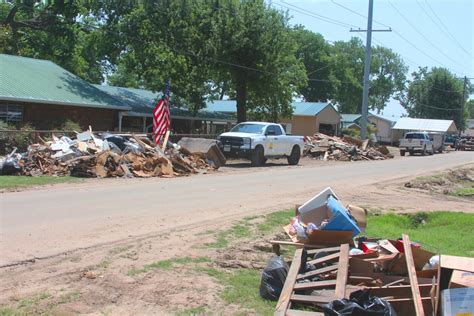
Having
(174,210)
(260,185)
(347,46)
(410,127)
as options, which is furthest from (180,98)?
(347,46)

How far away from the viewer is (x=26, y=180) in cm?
1638

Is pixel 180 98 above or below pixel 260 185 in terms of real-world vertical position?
above

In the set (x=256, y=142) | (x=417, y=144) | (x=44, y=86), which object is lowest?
(x=256, y=142)

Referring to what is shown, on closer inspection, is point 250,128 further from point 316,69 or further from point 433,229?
point 316,69

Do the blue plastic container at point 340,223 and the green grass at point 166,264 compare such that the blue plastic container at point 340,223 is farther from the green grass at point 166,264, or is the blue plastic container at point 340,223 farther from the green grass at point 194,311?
the green grass at point 194,311

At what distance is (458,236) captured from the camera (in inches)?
409

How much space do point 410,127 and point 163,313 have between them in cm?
7576

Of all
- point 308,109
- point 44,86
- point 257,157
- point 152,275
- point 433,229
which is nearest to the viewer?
point 152,275

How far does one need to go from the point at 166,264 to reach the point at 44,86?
25.7 metres

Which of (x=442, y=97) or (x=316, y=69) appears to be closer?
(x=316, y=69)

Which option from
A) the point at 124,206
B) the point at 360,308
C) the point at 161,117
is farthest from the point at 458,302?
the point at 161,117

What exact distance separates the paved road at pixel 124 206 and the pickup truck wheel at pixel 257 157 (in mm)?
5787

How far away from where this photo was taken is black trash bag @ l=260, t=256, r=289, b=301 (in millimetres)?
5965

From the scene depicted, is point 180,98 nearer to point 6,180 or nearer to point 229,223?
point 6,180
